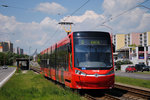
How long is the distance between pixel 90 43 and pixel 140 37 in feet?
443

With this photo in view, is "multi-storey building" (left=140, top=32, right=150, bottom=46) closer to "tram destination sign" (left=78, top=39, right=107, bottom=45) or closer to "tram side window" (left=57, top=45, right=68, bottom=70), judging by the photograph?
"tram side window" (left=57, top=45, right=68, bottom=70)

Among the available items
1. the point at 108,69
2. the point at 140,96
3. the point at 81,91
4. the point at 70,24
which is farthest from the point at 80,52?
the point at 70,24

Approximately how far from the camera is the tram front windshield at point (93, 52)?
11.9 meters

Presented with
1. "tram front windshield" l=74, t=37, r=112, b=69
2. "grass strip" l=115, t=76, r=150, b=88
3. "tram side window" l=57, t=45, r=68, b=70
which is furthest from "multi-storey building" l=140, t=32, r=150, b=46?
"tram front windshield" l=74, t=37, r=112, b=69

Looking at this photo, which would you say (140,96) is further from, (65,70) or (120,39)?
(120,39)

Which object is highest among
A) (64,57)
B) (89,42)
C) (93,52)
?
(89,42)

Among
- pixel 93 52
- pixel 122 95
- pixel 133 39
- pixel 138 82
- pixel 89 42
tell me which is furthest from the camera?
pixel 133 39

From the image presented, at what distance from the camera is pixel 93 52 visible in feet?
39.7

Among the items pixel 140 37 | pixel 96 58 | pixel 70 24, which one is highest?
pixel 140 37

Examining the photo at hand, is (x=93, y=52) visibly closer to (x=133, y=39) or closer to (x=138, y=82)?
(x=138, y=82)

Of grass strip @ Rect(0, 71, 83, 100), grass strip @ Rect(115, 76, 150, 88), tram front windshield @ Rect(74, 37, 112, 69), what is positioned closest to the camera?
grass strip @ Rect(0, 71, 83, 100)

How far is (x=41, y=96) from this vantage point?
38.9 feet

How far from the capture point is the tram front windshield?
11891 mm

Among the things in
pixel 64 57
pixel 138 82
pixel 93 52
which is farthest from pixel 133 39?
pixel 93 52
